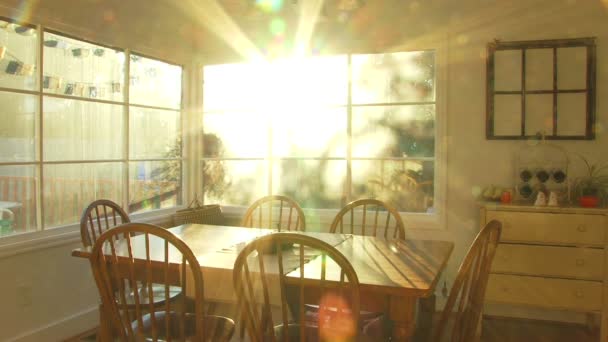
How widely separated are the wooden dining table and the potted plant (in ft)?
4.01

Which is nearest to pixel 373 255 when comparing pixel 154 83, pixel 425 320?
pixel 425 320

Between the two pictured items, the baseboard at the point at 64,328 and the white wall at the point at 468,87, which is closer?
the baseboard at the point at 64,328

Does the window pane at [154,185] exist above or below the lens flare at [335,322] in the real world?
above

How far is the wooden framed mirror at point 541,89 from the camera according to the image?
342 cm

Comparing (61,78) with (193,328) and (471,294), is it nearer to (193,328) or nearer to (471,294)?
(193,328)

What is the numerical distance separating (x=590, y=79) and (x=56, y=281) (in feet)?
12.1

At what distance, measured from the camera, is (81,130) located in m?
3.34

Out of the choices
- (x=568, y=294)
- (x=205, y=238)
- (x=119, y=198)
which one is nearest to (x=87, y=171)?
(x=119, y=198)

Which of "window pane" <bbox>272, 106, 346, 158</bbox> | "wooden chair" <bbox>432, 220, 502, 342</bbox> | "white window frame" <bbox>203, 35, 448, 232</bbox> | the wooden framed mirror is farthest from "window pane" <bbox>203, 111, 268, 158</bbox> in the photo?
"wooden chair" <bbox>432, 220, 502, 342</bbox>

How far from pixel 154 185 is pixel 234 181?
26.2 inches

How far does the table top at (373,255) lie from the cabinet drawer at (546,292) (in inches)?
36.2

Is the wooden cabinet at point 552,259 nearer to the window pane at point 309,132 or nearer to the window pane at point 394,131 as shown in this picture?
the window pane at point 394,131

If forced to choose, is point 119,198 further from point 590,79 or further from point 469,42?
point 590,79

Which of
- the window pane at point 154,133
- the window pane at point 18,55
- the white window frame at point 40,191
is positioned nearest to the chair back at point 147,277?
Answer: the white window frame at point 40,191
